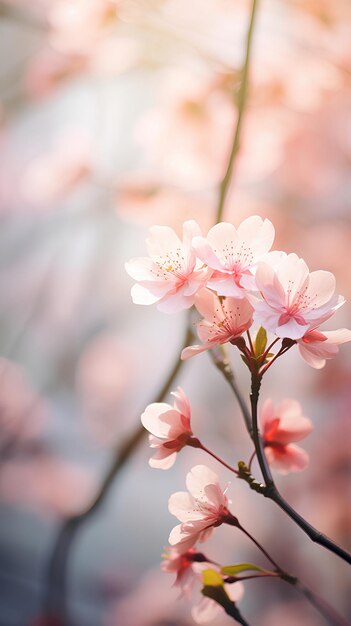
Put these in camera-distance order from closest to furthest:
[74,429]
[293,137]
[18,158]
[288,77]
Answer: [288,77] < [293,137] < [74,429] < [18,158]

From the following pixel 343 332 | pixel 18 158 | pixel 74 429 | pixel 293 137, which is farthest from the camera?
pixel 18 158

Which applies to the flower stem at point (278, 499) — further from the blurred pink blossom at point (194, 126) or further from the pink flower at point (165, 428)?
the blurred pink blossom at point (194, 126)

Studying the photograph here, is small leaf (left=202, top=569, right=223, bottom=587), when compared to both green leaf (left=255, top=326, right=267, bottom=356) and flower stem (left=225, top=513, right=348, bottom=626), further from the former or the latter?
green leaf (left=255, top=326, right=267, bottom=356)

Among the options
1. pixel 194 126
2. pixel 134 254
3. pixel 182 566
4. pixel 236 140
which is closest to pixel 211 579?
pixel 182 566

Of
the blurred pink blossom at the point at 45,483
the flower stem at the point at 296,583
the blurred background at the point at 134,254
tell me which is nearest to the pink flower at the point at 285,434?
the flower stem at the point at 296,583

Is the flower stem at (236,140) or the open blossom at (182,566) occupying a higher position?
the flower stem at (236,140)

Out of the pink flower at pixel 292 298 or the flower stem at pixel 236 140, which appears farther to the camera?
the flower stem at pixel 236 140

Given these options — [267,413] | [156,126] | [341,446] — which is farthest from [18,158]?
[267,413]

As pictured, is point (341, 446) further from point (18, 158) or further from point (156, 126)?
point (18, 158)
